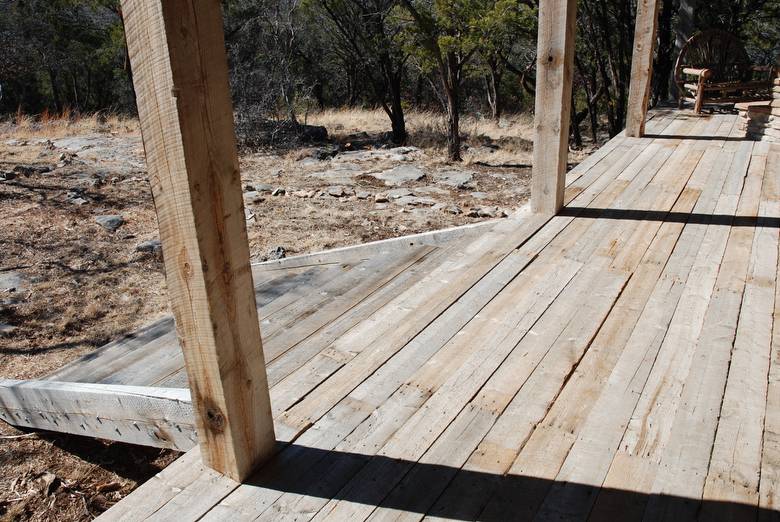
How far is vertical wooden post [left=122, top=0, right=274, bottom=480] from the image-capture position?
49.6 inches

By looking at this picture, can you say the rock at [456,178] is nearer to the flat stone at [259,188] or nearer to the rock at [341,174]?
the rock at [341,174]

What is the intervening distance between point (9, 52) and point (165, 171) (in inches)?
692

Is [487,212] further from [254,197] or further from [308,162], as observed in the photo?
[308,162]

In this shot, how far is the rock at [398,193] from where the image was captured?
7121 mm

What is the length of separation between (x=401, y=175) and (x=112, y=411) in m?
6.20

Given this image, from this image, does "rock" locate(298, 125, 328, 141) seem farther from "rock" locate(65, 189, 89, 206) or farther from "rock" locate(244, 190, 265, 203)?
"rock" locate(65, 189, 89, 206)

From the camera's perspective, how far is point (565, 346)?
2.29 meters

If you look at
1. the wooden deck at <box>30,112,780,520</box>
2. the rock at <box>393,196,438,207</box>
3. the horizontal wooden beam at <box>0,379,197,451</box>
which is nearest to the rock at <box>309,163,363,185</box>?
the rock at <box>393,196,438,207</box>

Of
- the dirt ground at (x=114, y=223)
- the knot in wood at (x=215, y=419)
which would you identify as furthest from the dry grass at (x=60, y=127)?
the knot in wood at (x=215, y=419)

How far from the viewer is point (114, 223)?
657 centimetres

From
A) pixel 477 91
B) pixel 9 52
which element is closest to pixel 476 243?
pixel 9 52

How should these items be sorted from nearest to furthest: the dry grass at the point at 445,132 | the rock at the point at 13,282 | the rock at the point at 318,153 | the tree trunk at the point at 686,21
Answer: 1. the rock at the point at 13,282
2. the rock at the point at 318,153
3. the dry grass at the point at 445,132
4. the tree trunk at the point at 686,21

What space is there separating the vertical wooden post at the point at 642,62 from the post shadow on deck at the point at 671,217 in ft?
7.01

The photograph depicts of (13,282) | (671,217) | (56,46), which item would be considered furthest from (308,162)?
(56,46)
